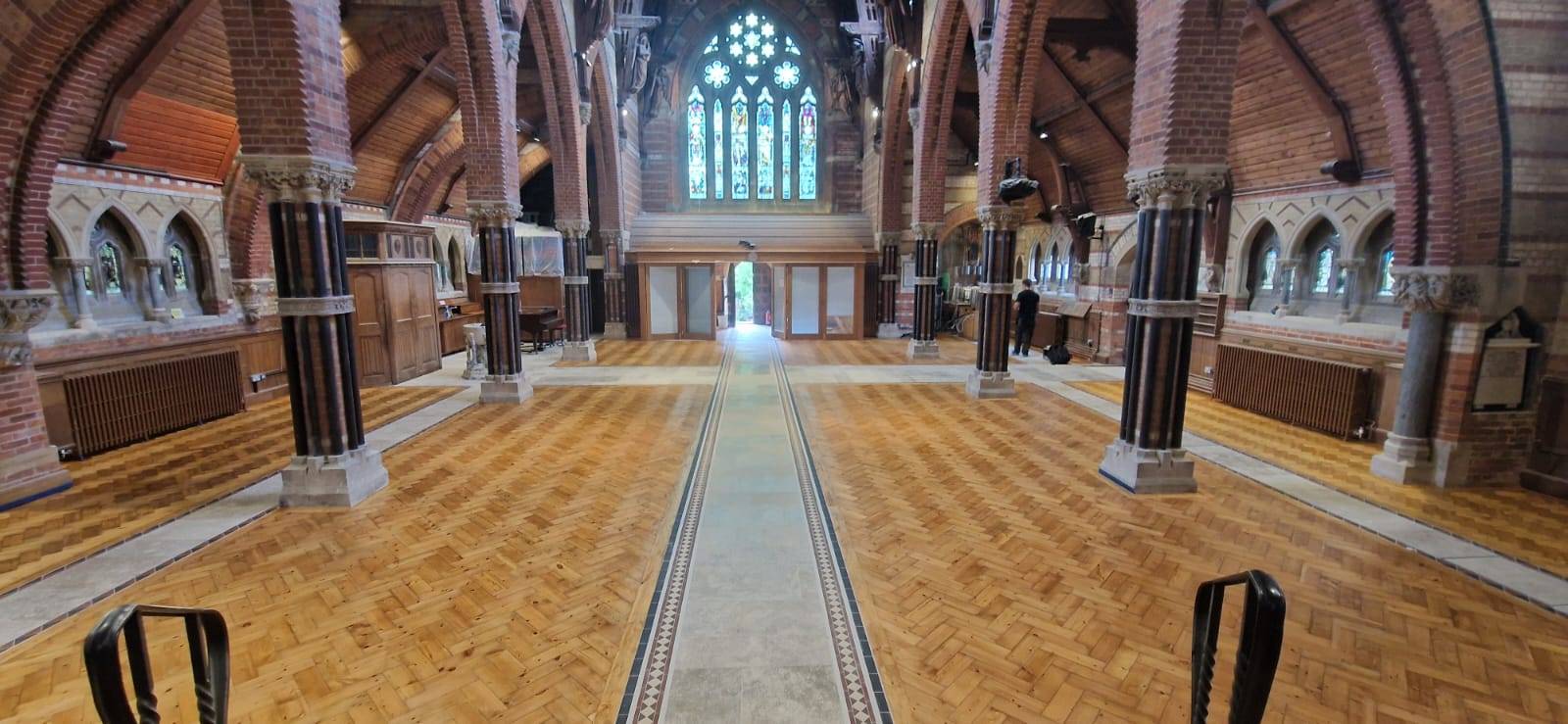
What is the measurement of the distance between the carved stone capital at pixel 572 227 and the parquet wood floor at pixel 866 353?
4.70 m

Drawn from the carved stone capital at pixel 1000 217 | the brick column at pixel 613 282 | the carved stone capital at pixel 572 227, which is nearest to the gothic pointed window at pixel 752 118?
the brick column at pixel 613 282

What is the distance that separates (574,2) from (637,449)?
31.0ft

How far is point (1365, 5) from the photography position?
5.34 meters

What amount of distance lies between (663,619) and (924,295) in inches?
411

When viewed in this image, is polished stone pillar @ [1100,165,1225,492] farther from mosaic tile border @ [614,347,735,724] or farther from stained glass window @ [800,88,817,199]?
stained glass window @ [800,88,817,199]

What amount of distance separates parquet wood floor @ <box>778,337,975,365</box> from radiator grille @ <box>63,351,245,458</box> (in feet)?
26.7

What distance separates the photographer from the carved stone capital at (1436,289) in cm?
540

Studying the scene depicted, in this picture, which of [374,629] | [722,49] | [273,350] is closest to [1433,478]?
[374,629]

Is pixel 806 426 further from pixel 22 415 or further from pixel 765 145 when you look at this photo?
pixel 765 145

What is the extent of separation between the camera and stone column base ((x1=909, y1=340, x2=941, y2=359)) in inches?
505

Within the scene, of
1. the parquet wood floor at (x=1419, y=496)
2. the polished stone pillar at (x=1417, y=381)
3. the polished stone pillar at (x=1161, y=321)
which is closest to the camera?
the parquet wood floor at (x=1419, y=496)

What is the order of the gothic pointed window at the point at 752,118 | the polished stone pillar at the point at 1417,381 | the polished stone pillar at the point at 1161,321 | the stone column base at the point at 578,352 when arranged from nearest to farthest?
the polished stone pillar at the point at 1161,321, the polished stone pillar at the point at 1417,381, the stone column base at the point at 578,352, the gothic pointed window at the point at 752,118

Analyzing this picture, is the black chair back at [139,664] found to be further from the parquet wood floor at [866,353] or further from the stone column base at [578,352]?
the stone column base at [578,352]

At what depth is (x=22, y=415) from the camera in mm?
5316
